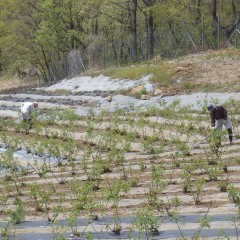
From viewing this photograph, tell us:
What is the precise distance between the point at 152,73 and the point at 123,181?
14.8 m

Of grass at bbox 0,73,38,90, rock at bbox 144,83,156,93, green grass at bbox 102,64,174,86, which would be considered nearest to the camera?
rock at bbox 144,83,156,93

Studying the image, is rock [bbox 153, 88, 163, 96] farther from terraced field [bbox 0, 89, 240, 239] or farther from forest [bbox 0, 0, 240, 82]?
forest [bbox 0, 0, 240, 82]

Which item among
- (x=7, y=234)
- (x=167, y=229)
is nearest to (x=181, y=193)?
(x=167, y=229)

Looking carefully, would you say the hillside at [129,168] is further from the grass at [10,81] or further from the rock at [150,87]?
the grass at [10,81]

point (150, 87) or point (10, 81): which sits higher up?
point (10, 81)

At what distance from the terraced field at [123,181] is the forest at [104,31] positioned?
14256 millimetres

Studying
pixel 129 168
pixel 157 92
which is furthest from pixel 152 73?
pixel 129 168

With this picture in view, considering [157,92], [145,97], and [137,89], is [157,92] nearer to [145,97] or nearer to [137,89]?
[145,97]

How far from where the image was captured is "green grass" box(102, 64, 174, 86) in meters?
23.2

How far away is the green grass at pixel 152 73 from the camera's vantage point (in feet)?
76.3

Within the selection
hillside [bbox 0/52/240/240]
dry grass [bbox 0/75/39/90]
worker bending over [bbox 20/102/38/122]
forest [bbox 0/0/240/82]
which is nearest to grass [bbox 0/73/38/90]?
dry grass [bbox 0/75/39/90]

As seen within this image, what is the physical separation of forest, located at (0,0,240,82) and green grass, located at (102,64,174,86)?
5138mm

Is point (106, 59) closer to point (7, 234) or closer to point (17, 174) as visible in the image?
point (17, 174)

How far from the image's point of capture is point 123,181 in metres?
9.91
